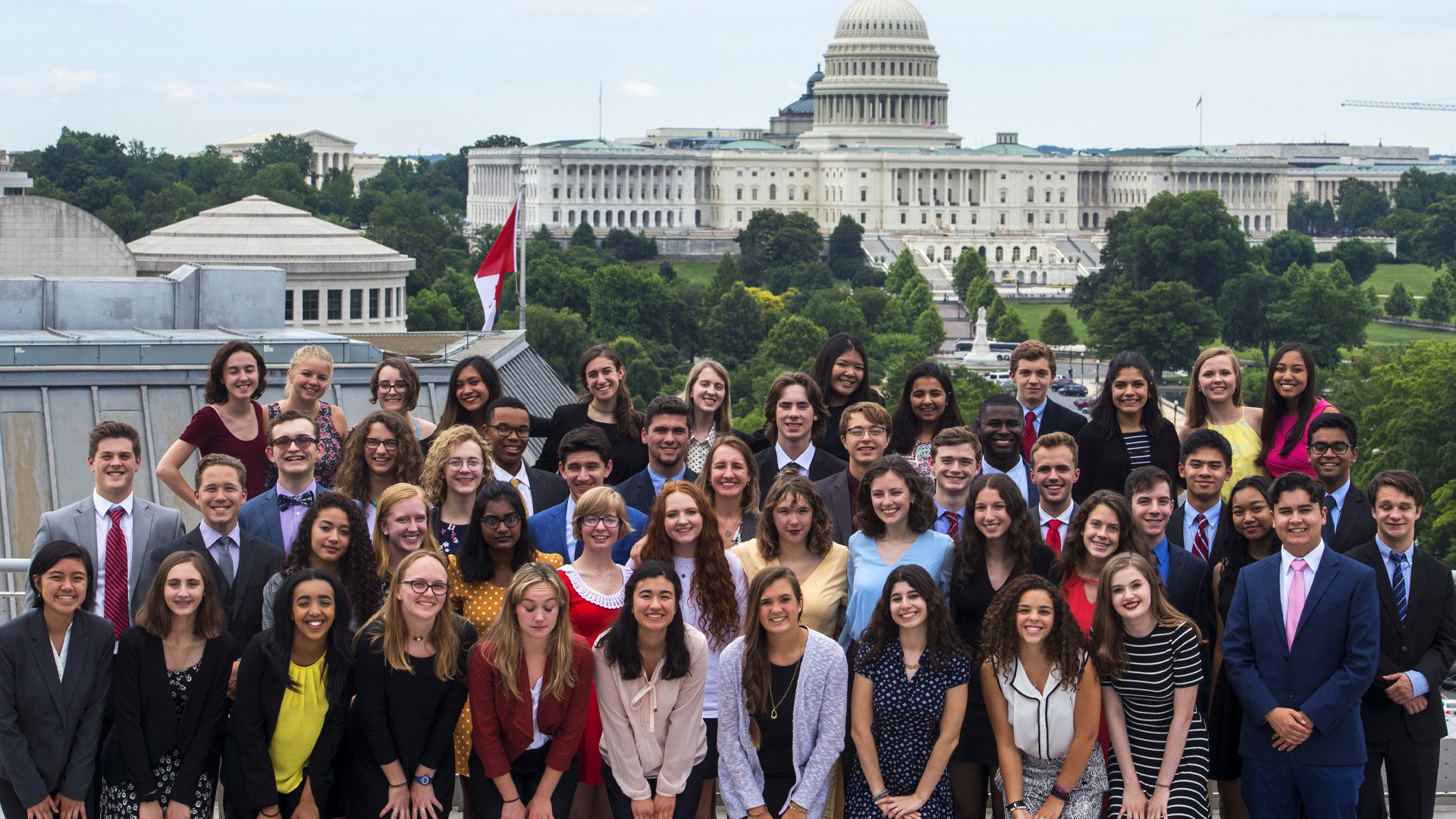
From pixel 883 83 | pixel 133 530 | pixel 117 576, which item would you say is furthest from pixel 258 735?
pixel 883 83

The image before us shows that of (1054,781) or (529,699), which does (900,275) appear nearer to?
(1054,781)

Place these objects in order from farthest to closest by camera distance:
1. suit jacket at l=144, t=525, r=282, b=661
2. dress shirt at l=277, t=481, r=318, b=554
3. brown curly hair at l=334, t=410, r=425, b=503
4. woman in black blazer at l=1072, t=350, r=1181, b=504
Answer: woman in black blazer at l=1072, t=350, r=1181, b=504 < brown curly hair at l=334, t=410, r=425, b=503 < dress shirt at l=277, t=481, r=318, b=554 < suit jacket at l=144, t=525, r=282, b=661

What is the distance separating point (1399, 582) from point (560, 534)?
482 centimetres

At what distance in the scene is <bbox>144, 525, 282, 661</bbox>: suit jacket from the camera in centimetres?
1132

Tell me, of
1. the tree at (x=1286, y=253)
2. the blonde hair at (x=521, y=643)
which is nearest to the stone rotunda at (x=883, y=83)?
the tree at (x=1286, y=253)

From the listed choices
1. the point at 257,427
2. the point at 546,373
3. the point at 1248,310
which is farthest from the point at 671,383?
the point at 257,427

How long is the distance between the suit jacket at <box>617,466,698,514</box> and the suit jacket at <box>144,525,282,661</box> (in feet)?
8.30

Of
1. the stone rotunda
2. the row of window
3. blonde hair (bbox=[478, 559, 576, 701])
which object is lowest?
blonde hair (bbox=[478, 559, 576, 701])

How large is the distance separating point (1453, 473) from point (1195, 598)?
117 feet

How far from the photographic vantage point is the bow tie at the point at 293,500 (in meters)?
12.2

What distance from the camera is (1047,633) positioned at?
35.6 feet

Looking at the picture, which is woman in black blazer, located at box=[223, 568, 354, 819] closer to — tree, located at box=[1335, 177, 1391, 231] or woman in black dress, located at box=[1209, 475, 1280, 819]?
woman in black dress, located at box=[1209, 475, 1280, 819]

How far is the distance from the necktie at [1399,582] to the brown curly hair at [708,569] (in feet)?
12.1

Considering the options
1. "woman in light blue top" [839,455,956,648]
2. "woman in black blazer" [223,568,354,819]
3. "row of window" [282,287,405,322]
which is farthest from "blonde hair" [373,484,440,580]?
"row of window" [282,287,405,322]
